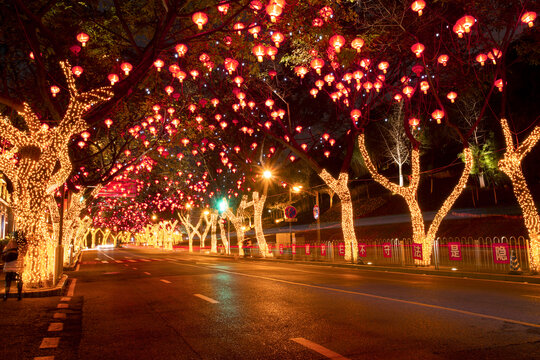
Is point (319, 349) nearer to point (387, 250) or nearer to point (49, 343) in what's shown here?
point (49, 343)

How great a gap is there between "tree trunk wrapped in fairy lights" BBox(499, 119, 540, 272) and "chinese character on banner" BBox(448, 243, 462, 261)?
9.96 ft

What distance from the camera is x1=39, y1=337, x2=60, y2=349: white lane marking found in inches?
257

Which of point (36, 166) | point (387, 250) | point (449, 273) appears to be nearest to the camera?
point (36, 166)

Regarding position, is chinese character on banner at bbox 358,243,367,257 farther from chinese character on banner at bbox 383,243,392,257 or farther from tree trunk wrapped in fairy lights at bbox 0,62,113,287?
tree trunk wrapped in fairy lights at bbox 0,62,113,287

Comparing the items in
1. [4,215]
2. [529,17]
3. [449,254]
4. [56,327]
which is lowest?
[56,327]

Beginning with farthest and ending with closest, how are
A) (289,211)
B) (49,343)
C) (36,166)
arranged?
(289,211) → (36,166) → (49,343)

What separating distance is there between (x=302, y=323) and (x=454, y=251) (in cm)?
1335

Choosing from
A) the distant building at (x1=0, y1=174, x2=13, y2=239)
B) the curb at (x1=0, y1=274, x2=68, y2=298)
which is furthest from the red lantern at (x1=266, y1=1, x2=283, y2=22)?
the distant building at (x1=0, y1=174, x2=13, y2=239)

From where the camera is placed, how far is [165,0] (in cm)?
1036

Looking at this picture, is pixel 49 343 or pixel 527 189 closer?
pixel 49 343

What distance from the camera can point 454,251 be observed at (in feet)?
62.1

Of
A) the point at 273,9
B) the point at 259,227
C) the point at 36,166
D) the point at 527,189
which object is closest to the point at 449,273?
the point at 527,189

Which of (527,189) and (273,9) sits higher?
(273,9)

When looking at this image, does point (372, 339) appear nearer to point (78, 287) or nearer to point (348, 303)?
point (348, 303)
